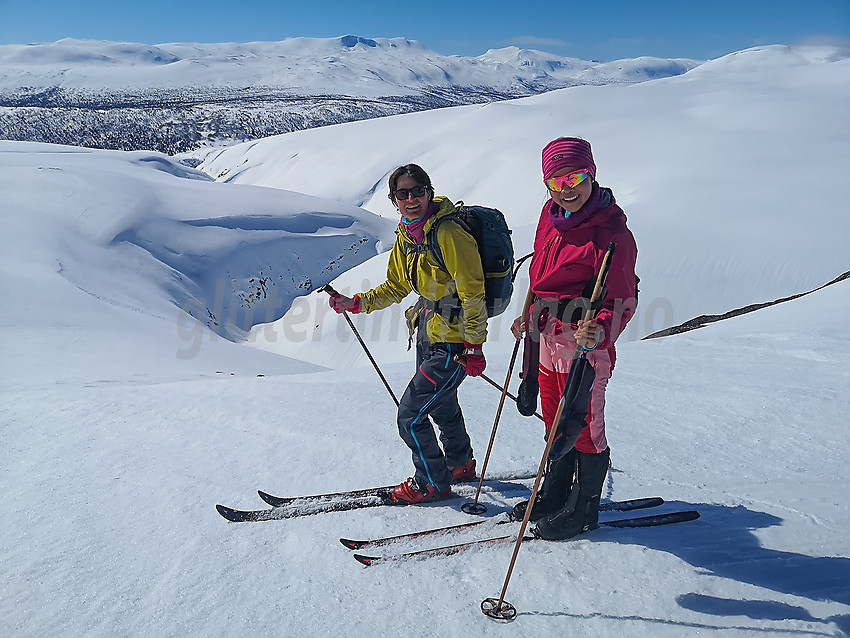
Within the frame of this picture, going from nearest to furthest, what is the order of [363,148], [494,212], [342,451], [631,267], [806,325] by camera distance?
[631,267] < [494,212] < [342,451] < [806,325] < [363,148]

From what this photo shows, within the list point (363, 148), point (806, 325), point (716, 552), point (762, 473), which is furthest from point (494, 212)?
point (363, 148)

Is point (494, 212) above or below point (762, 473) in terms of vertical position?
above

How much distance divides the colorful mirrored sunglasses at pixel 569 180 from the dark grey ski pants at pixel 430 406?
39.4 inches

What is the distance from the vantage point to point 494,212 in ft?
9.59

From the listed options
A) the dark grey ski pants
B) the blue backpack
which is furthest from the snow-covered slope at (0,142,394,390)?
the blue backpack

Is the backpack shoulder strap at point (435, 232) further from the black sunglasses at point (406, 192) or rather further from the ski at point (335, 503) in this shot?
the ski at point (335, 503)

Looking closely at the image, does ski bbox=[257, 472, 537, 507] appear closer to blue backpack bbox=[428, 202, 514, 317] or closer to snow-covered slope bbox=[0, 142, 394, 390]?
blue backpack bbox=[428, 202, 514, 317]

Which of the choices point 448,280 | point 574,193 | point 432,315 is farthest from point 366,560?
point 574,193

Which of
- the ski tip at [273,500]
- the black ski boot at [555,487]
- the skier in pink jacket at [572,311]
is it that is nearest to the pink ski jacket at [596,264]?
the skier in pink jacket at [572,311]

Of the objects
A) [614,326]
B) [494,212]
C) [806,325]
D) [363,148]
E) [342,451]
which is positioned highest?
[363,148]

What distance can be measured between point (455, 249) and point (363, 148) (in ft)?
137

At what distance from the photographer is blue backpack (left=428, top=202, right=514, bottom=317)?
9.25ft

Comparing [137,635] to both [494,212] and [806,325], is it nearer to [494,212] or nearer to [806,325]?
[494,212]

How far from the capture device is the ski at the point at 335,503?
2887 millimetres
